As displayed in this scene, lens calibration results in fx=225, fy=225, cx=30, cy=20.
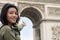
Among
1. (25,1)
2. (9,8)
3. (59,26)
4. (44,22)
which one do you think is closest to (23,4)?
(25,1)

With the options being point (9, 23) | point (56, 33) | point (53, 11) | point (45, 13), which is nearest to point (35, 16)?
point (45, 13)

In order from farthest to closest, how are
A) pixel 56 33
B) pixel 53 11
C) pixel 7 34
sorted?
pixel 53 11
pixel 56 33
pixel 7 34

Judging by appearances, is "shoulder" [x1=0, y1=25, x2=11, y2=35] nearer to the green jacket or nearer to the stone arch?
the green jacket

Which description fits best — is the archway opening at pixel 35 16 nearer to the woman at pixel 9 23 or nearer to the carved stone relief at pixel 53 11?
the carved stone relief at pixel 53 11

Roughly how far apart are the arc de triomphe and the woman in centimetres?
1099

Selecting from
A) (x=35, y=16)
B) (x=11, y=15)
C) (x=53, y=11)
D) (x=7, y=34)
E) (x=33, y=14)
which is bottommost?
(x=7, y=34)

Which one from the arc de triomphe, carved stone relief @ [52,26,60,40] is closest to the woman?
the arc de triomphe

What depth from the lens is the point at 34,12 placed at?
42.7 ft

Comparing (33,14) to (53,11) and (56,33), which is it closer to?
(53,11)

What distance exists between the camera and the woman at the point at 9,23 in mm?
1232

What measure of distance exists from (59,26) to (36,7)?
1678 mm

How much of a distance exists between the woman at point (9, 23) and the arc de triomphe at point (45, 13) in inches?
433

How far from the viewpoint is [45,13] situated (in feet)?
41.6

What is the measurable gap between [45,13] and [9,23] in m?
11.4
